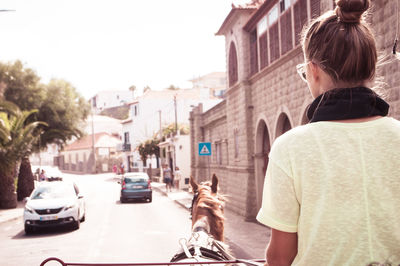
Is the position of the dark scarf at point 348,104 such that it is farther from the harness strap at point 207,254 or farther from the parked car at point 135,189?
the parked car at point 135,189

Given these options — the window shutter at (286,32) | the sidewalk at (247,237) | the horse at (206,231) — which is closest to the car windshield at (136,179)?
the sidewalk at (247,237)

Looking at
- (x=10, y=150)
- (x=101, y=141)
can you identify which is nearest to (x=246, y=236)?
(x=10, y=150)

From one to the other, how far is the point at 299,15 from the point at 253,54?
5.15m

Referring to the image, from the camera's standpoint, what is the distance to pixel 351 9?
157cm

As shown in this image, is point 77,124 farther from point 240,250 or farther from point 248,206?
point 240,250

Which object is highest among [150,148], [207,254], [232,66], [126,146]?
[232,66]

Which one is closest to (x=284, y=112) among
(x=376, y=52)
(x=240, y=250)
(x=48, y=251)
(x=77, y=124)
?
(x=240, y=250)

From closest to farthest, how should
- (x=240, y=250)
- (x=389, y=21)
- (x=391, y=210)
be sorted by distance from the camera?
(x=391, y=210)
(x=389, y=21)
(x=240, y=250)

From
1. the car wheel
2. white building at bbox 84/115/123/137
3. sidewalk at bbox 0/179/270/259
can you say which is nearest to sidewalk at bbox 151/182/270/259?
sidewalk at bbox 0/179/270/259

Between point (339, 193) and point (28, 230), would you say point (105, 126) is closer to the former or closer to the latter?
point (28, 230)

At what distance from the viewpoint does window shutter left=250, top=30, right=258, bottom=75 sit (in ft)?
57.3

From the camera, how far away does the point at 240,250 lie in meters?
10.8

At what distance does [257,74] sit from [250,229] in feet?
18.2

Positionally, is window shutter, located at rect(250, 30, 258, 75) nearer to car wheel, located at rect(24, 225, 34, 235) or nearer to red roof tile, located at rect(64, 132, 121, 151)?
car wheel, located at rect(24, 225, 34, 235)
